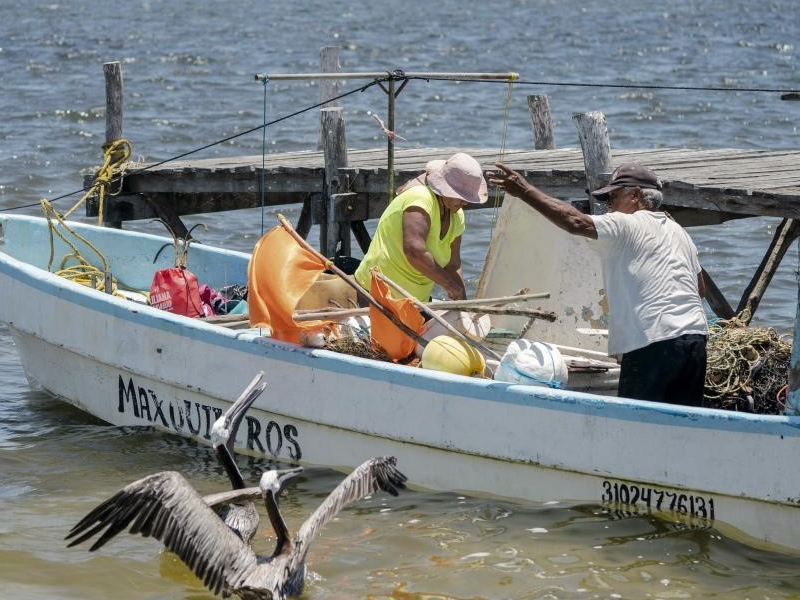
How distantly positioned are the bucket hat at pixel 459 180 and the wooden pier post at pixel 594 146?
1.21 meters

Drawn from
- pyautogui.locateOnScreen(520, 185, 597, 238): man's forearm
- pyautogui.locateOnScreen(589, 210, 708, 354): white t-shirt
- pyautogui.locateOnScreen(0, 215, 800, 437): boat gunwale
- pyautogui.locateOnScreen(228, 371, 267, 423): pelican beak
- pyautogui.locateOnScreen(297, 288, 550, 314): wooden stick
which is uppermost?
pyautogui.locateOnScreen(520, 185, 597, 238): man's forearm

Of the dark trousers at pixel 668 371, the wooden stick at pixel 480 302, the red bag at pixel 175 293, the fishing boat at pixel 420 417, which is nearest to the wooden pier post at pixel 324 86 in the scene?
the red bag at pixel 175 293

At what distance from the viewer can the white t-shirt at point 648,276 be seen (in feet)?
21.2

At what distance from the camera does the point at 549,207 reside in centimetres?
632

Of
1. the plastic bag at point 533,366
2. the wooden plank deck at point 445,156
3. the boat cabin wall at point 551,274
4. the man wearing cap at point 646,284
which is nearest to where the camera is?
the man wearing cap at point 646,284

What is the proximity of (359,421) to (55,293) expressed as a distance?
7.99ft

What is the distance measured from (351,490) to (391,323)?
1406 mm

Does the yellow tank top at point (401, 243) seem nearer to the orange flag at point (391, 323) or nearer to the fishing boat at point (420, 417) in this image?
the orange flag at point (391, 323)

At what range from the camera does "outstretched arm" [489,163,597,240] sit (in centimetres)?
632

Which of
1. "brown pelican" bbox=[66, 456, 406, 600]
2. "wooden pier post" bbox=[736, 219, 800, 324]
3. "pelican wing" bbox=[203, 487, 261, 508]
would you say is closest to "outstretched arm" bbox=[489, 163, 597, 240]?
"brown pelican" bbox=[66, 456, 406, 600]

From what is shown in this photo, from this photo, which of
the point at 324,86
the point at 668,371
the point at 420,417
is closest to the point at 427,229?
the point at 420,417

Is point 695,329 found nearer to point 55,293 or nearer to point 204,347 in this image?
point 204,347

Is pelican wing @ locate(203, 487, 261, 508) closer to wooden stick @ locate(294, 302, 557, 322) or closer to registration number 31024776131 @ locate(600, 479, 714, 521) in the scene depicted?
wooden stick @ locate(294, 302, 557, 322)

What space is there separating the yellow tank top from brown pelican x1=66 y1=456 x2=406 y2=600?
1948 mm
